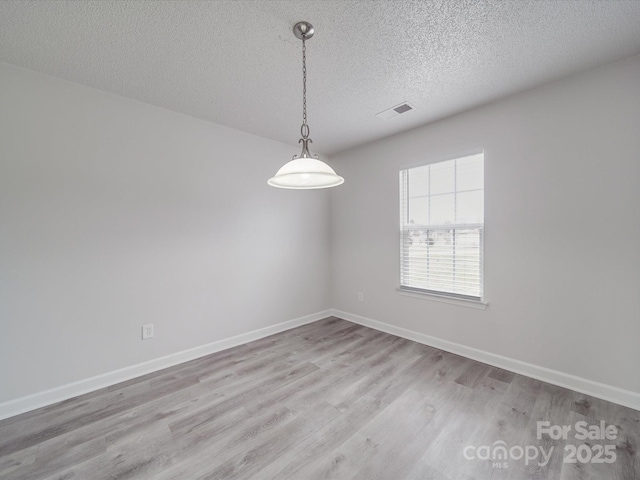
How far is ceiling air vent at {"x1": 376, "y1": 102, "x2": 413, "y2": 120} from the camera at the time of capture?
8.77 ft

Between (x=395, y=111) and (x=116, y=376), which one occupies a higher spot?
(x=395, y=111)

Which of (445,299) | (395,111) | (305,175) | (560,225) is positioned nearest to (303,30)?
(305,175)

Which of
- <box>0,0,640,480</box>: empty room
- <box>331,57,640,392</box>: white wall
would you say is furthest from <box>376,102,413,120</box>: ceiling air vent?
<box>331,57,640,392</box>: white wall

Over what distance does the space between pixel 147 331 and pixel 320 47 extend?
2938 millimetres

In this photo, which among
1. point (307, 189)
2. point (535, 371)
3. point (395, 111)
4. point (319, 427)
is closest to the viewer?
point (319, 427)

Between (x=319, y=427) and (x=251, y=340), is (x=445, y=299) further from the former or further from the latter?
(x=251, y=340)

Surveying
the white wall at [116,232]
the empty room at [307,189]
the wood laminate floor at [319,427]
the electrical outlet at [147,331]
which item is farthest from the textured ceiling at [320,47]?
the wood laminate floor at [319,427]

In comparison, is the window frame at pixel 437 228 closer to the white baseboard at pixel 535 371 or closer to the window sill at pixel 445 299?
the window sill at pixel 445 299

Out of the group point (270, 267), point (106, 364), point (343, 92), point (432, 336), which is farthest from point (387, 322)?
point (106, 364)

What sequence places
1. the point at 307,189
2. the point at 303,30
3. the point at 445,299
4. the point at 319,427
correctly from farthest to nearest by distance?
the point at 445,299
the point at 307,189
the point at 319,427
the point at 303,30

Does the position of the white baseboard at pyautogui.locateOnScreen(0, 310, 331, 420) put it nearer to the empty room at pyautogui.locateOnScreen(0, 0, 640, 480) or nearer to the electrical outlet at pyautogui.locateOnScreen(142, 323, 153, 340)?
the empty room at pyautogui.locateOnScreen(0, 0, 640, 480)

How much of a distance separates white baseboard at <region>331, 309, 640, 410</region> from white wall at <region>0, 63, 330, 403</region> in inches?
77.3

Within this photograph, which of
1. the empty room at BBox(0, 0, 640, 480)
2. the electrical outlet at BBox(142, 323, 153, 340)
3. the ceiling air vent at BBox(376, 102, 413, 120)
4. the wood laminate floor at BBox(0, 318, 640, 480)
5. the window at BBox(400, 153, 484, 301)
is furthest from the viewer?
the window at BBox(400, 153, 484, 301)

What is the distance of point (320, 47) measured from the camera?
1846 mm
